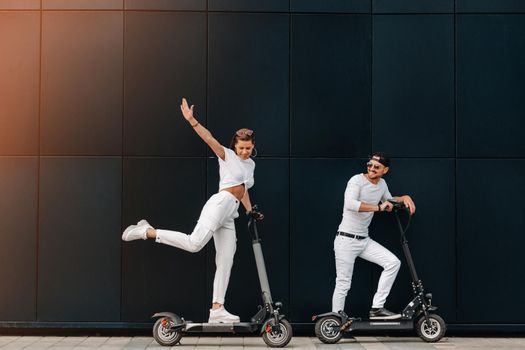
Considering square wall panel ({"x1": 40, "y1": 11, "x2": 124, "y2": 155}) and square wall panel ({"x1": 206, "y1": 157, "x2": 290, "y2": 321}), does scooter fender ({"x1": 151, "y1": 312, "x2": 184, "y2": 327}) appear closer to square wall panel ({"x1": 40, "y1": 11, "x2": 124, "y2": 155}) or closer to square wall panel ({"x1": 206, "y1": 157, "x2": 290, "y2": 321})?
square wall panel ({"x1": 206, "y1": 157, "x2": 290, "y2": 321})

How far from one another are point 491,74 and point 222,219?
359 centimetres

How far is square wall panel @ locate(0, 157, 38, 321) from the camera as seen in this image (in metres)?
11.1

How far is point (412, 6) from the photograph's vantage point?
11266 millimetres

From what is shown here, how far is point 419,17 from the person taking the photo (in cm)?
1127

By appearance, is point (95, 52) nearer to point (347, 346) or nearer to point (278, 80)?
point (278, 80)

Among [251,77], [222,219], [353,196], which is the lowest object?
[222,219]

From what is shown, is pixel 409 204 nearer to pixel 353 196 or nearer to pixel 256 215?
pixel 353 196

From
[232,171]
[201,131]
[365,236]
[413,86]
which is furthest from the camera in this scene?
[413,86]

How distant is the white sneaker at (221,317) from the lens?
10.4 m

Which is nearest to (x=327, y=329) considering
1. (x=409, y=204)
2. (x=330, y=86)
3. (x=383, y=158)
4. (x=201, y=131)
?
(x=409, y=204)

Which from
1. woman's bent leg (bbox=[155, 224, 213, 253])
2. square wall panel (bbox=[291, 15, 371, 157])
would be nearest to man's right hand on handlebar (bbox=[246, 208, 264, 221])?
→ woman's bent leg (bbox=[155, 224, 213, 253])

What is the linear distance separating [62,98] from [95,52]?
0.66 meters

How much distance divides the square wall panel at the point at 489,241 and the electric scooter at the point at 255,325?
2276mm

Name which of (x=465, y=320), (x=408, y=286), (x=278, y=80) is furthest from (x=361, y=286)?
(x=278, y=80)
